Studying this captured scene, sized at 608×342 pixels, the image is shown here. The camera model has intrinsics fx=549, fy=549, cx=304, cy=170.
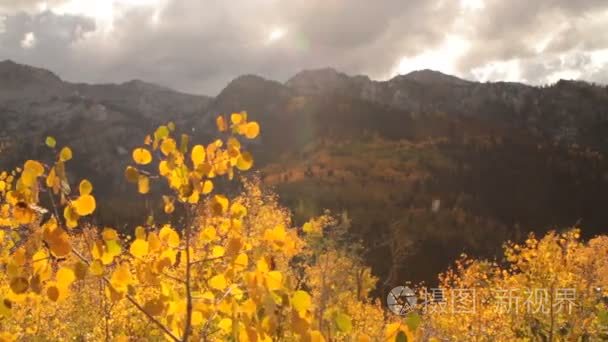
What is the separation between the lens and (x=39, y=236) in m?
2.53

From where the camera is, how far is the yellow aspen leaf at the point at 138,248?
2.79 meters

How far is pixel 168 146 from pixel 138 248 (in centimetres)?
55

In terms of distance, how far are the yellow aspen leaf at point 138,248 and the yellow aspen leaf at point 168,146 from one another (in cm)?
47

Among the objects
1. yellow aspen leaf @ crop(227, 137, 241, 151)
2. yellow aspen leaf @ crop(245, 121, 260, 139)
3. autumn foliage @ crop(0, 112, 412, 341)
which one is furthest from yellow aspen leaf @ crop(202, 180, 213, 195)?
yellow aspen leaf @ crop(245, 121, 260, 139)

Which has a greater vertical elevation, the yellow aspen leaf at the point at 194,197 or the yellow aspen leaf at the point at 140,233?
the yellow aspen leaf at the point at 194,197

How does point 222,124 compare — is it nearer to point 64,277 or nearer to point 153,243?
point 153,243

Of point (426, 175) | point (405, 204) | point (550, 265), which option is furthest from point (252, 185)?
point (426, 175)

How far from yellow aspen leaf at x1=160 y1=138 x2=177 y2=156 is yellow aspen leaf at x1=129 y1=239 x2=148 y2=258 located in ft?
1.56

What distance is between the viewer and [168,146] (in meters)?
2.89

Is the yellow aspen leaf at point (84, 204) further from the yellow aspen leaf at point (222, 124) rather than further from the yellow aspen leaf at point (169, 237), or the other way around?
the yellow aspen leaf at point (222, 124)

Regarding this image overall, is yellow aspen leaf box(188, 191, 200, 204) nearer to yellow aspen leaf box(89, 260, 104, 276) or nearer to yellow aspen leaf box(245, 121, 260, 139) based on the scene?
yellow aspen leaf box(245, 121, 260, 139)

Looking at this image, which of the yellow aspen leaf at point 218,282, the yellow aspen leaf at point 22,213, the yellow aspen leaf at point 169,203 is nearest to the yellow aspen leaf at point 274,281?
the yellow aspen leaf at point 218,282

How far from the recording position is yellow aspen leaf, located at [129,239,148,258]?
2.79 m

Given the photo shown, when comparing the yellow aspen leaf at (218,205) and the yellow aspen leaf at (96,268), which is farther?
the yellow aspen leaf at (218,205)
